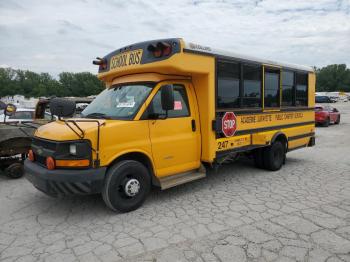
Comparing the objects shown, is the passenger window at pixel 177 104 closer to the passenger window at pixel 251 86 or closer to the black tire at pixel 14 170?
the passenger window at pixel 251 86

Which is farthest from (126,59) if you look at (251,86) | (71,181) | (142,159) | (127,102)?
(251,86)

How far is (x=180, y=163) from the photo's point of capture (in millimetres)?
5582

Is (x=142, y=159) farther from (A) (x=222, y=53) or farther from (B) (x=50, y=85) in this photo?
(B) (x=50, y=85)

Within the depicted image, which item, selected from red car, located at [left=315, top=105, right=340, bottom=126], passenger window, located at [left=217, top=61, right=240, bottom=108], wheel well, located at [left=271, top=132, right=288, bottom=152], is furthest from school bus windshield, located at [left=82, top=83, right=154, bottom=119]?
red car, located at [left=315, top=105, right=340, bottom=126]

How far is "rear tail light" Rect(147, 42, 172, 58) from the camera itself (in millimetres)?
5055

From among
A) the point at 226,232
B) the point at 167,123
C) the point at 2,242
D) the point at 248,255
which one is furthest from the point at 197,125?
the point at 2,242

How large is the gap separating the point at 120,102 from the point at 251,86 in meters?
3.04

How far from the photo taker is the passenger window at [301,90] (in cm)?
827

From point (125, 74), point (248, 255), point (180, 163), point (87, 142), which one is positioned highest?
point (125, 74)

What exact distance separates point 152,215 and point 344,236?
271 centimetres

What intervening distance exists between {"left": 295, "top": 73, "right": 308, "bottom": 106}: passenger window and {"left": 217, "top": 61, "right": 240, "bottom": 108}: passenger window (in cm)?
276

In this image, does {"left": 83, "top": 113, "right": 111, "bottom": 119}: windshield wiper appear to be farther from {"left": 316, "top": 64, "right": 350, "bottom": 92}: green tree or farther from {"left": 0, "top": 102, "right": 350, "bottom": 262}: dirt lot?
{"left": 316, "top": 64, "right": 350, "bottom": 92}: green tree

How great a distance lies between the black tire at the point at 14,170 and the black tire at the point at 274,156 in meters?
5.84

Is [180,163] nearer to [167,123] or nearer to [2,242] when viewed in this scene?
[167,123]
